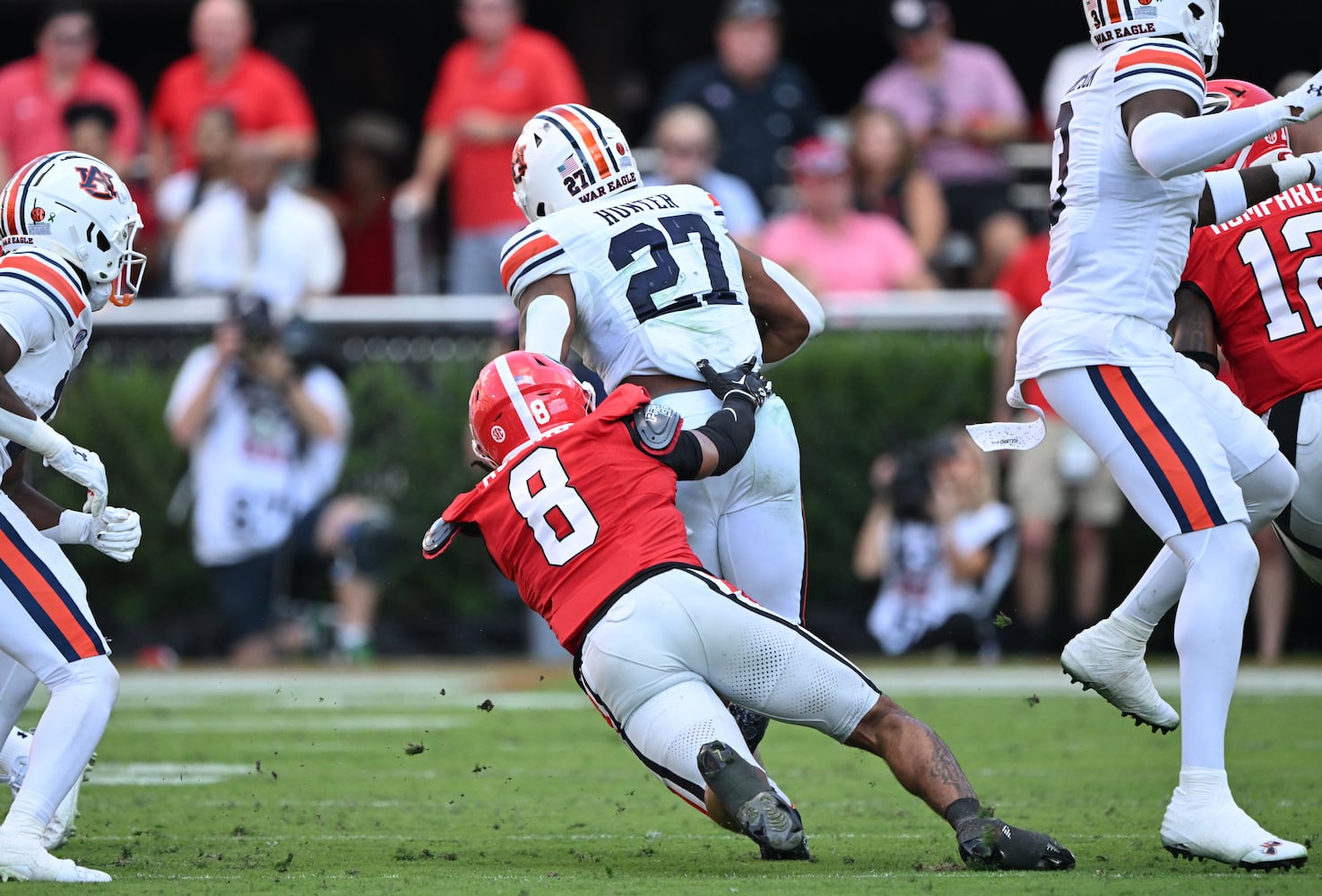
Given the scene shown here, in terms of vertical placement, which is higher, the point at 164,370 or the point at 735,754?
the point at 735,754

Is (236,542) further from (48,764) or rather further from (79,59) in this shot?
(48,764)

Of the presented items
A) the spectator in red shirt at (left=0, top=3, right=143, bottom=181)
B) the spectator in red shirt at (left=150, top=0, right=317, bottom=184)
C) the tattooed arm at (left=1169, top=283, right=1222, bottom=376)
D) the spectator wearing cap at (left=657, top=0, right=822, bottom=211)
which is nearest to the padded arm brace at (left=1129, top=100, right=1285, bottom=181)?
the tattooed arm at (left=1169, top=283, right=1222, bottom=376)

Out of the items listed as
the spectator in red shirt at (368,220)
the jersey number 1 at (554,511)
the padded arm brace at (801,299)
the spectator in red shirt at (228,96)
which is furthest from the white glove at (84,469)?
the spectator in red shirt at (368,220)

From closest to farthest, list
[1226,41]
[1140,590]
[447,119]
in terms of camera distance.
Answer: [1140,590] → [447,119] → [1226,41]

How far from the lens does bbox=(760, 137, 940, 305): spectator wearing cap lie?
445 inches

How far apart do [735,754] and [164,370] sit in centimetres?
828

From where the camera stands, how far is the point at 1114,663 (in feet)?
17.6

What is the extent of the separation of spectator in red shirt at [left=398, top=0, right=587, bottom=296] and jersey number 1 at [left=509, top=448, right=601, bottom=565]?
6.91m

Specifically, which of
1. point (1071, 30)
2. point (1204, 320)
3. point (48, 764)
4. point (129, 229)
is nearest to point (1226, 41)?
point (1071, 30)

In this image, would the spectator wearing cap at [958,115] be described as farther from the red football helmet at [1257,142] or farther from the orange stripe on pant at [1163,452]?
the orange stripe on pant at [1163,452]

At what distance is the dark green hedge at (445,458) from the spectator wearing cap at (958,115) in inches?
43.3

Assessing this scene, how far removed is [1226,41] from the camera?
15.2 m

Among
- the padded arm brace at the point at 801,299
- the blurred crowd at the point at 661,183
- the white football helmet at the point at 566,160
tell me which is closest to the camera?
the white football helmet at the point at 566,160

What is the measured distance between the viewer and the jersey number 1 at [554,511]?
16.6 ft
